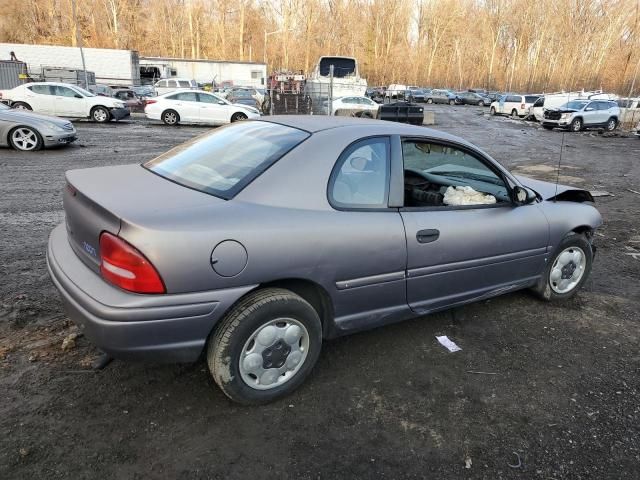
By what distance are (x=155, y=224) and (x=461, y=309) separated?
2754mm

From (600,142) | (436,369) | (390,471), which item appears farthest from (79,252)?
(600,142)

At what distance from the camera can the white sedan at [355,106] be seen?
22.7 meters

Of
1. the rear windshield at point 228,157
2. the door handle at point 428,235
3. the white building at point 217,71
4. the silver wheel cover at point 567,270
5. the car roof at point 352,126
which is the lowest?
the silver wheel cover at point 567,270

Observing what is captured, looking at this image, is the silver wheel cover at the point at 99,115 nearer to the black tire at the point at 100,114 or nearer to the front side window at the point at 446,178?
the black tire at the point at 100,114

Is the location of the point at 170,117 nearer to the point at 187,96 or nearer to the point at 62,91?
the point at 187,96

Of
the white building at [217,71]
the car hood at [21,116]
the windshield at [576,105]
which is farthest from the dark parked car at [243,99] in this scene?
the white building at [217,71]

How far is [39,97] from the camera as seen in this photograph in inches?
722

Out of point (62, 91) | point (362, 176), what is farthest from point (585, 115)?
point (362, 176)

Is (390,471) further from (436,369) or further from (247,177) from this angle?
(247,177)

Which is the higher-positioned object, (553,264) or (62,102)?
(62,102)

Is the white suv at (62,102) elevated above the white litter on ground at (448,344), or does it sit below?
above

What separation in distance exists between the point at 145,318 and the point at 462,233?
2120 millimetres

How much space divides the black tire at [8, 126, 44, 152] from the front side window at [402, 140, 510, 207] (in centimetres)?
1061

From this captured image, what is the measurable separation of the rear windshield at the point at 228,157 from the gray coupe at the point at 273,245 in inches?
0.5
